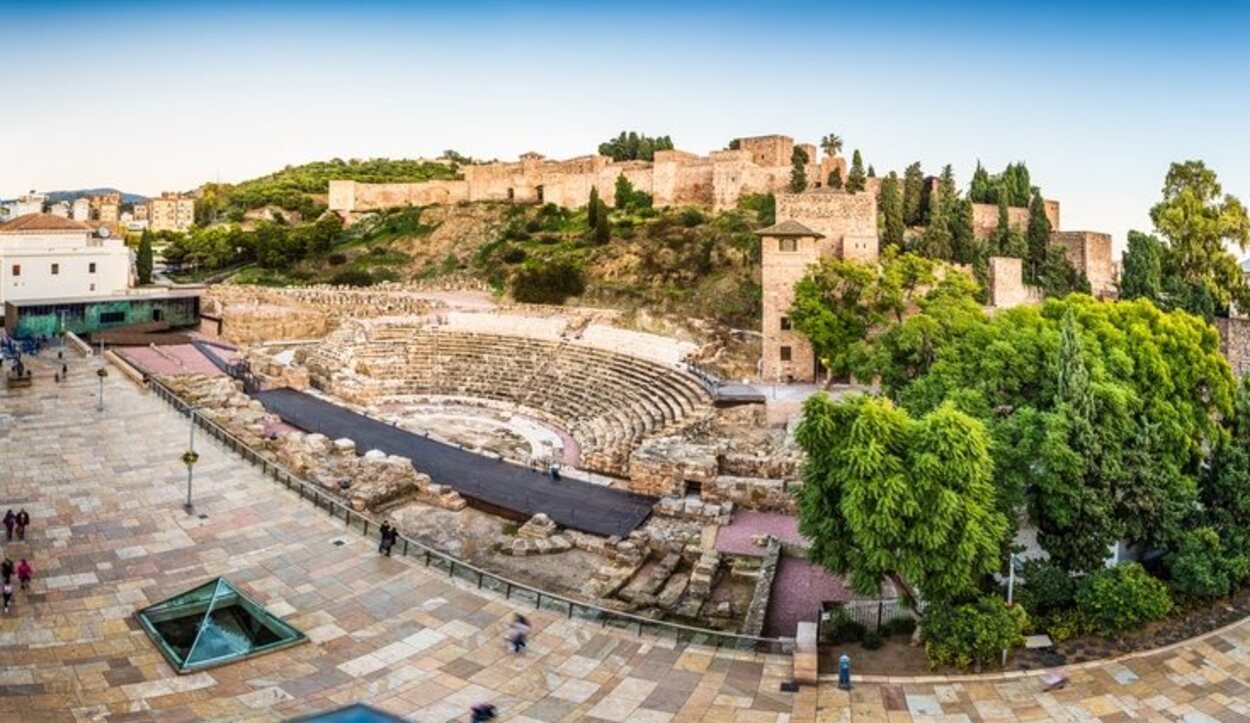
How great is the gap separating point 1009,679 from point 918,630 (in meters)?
1.77

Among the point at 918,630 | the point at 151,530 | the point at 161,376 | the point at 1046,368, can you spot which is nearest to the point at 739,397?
the point at 1046,368

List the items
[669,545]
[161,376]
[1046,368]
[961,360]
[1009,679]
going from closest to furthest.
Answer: [1009,679] < [1046,368] < [961,360] < [669,545] < [161,376]

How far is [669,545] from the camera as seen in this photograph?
2066cm

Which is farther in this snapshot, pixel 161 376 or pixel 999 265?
pixel 999 265

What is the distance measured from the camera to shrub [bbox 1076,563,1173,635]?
14445 millimetres

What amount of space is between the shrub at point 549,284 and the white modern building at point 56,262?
79.0ft

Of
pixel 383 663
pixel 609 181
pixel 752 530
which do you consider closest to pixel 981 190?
pixel 609 181

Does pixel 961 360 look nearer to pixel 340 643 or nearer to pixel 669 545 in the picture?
pixel 669 545

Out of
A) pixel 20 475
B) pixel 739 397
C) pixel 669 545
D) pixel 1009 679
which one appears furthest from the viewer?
pixel 739 397

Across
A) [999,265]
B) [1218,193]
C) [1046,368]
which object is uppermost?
[1218,193]

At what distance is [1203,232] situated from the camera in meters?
36.6

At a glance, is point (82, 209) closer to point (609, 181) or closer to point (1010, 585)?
point (609, 181)

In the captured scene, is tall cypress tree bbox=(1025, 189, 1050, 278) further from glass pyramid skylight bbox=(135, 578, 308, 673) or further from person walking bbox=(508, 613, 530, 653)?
glass pyramid skylight bbox=(135, 578, 308, 673)

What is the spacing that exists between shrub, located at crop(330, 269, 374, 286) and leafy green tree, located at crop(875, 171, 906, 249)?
136ft
